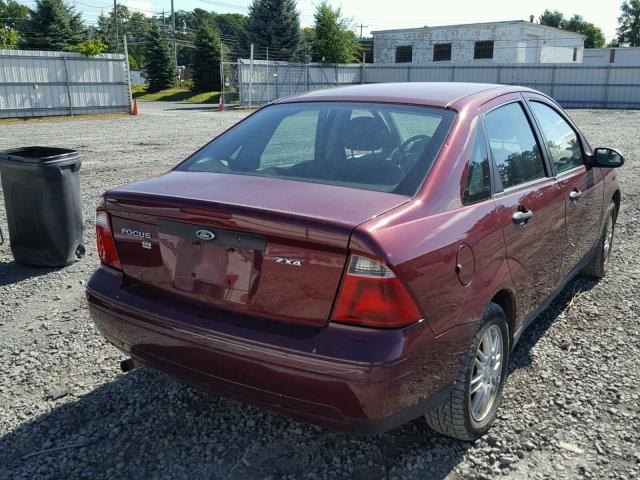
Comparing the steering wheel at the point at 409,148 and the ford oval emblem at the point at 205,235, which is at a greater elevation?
the steering wheel at the point at 409,148

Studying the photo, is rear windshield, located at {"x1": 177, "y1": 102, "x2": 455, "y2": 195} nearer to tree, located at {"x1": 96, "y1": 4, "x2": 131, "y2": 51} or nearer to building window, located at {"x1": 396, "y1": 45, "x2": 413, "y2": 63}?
building window, located at {"x1": 396, "y1": 45, "x2": 413, "y2": 63}

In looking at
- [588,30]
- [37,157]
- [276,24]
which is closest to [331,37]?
[276,24]

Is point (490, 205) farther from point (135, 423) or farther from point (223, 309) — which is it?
point (135, 423)

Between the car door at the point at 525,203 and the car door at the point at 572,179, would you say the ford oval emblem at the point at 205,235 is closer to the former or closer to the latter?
the car door at the point at 525,203

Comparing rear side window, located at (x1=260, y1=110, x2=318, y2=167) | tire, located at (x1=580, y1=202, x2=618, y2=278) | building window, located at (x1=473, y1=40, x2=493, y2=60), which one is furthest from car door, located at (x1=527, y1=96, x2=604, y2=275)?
building window, located at (x1=473, y1=40, x2=493, y2=60)

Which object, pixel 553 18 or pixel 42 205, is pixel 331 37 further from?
pixel 553 18

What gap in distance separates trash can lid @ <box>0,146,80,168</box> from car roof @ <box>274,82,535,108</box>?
2.54 m

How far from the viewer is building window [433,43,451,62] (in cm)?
4525

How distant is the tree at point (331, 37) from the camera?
143 feet

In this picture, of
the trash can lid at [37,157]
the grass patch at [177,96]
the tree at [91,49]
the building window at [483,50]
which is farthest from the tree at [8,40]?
the trash can lid at [37,157]

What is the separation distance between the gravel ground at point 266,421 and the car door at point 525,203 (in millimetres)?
537

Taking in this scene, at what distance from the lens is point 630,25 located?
299ft

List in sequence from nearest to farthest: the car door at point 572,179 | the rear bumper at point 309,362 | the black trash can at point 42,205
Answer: the rear bumper at point 309,362 → the car door at point 572,179 → the black trash can at point 42,205

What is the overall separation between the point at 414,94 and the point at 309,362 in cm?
180
